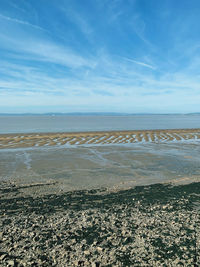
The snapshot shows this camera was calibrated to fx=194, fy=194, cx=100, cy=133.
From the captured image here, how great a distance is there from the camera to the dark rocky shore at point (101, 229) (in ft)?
19.3

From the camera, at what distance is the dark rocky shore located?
5.88 meters

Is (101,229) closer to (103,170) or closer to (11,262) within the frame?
(11,262)

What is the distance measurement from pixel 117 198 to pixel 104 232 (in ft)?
10.9

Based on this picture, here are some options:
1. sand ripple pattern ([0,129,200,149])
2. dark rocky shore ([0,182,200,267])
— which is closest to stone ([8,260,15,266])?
dark rocky shore ([0,182,200,267])

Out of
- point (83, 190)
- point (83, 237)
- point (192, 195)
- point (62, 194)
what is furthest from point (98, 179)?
point (83, 237)

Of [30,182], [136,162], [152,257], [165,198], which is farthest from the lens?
[136,162]

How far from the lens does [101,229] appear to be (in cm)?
742

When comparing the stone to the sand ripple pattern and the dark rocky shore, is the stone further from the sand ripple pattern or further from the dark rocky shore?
the sand ripple pattern

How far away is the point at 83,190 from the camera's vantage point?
38.8ft

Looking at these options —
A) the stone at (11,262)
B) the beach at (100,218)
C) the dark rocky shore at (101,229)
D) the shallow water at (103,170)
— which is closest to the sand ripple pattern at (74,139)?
the shallow water at (103,170)

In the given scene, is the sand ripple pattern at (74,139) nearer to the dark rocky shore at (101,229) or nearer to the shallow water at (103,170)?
the shallow water at (103,170)

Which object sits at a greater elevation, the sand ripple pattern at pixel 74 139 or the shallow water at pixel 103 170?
the sand ripple pattern at pixel 74 139

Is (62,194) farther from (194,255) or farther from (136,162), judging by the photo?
(136,162)

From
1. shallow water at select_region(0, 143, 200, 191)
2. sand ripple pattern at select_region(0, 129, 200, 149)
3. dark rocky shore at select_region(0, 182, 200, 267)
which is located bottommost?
shallow water at select_region(0, 143, 200, 191)
